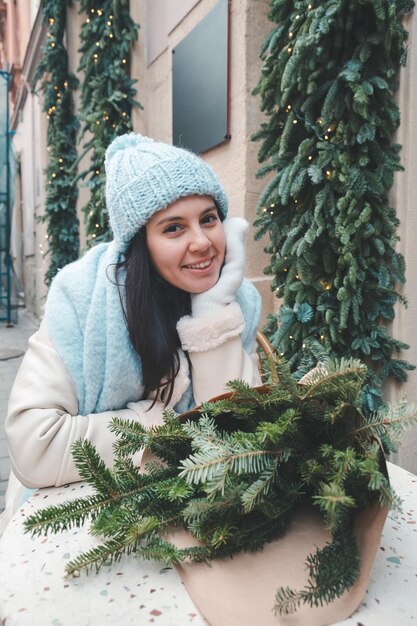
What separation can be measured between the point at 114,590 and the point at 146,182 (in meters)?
1.06

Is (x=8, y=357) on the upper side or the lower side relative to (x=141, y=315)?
lower

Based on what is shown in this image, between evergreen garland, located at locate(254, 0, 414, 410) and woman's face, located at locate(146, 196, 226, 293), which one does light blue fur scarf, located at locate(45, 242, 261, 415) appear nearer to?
woman's face, located at locate(146, 196, 226, 293)

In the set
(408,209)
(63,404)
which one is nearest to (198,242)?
(63,404)

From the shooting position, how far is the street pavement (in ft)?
11.2

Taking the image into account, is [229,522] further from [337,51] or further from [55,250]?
[55,250]

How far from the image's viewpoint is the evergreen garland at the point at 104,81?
4.86 meters

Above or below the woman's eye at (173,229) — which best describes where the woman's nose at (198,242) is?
below

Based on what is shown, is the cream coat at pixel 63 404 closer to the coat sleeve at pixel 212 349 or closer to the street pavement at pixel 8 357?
the coat sleeve at pixel 212 349

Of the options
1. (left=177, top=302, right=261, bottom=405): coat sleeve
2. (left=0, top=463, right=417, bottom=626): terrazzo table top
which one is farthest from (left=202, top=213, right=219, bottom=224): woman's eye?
(left=0, top=463, right=417, bottom=626): terrazzo table top

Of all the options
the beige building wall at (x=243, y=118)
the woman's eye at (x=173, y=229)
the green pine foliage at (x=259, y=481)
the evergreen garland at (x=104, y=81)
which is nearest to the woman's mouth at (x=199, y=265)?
the woman's eye at (x=173, y=229)

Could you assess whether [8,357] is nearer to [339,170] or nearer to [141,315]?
[339,170]

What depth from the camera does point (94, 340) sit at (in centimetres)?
141

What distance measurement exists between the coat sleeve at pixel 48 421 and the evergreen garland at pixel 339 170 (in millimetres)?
1277

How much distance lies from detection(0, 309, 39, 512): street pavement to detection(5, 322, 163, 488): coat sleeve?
1803 millimetres
